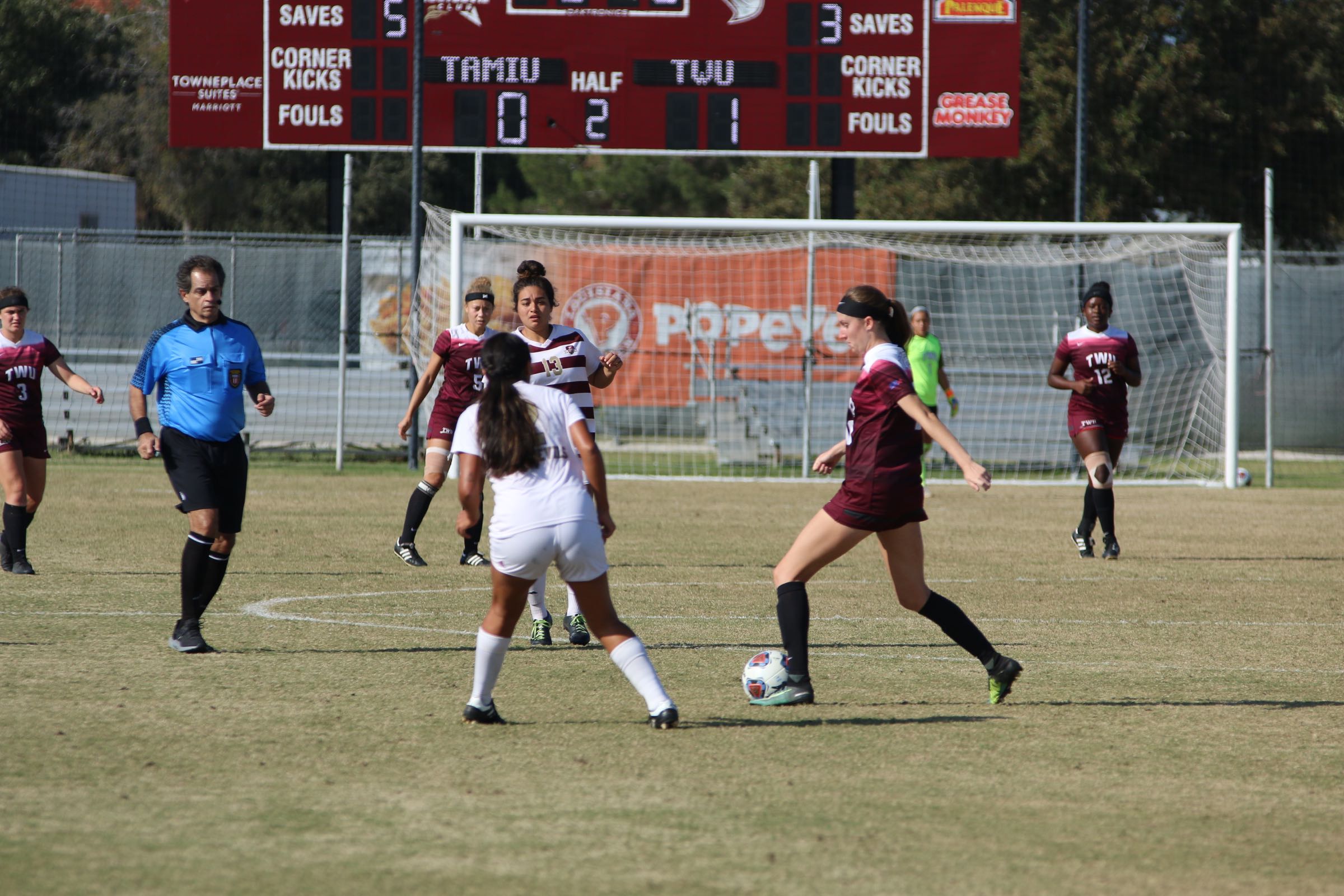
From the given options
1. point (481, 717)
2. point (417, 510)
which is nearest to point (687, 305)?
point (417, 510)

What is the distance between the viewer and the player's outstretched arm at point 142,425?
764cm

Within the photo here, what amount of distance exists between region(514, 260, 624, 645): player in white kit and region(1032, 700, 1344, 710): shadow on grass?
263 centimetres

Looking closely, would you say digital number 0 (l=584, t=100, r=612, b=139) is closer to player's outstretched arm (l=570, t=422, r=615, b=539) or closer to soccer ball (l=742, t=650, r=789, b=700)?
soccer ball (l=742, t=650, r=789, b=700)

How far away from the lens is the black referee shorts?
770cm

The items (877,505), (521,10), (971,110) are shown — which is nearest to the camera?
(877,505)

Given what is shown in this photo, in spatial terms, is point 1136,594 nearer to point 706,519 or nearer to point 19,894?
point 706,519

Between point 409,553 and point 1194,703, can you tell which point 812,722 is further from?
point 409,553

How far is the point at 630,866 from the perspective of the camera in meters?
4.45

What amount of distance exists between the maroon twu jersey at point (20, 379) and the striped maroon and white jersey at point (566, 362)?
4.49 metres

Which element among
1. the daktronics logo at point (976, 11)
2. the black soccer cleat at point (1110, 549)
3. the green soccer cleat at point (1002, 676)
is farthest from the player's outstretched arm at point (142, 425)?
the daktronics logo at point (976, 11)

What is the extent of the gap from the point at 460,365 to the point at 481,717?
4767 millimetres

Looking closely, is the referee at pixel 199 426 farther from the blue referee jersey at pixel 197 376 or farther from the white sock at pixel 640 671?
the white sock at pixel 640 671

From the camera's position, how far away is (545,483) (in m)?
5.82

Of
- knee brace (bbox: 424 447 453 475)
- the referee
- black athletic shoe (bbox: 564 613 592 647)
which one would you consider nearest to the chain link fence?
knee brace (bbox: 424 447 453 475)
